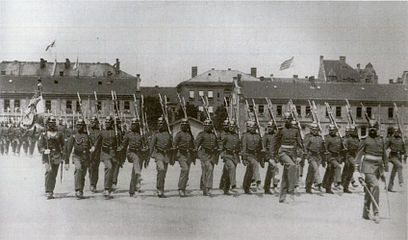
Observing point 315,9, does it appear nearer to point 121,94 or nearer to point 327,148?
point 327,148

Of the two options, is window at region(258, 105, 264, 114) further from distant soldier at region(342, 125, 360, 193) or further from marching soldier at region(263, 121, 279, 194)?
distant soldier at region(342, 125, 360, 193)

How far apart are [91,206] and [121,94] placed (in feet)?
15.7

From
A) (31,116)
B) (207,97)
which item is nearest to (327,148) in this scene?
(207,97)

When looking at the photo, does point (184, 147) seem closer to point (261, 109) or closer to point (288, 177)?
point (288, 177)

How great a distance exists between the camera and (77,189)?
10.0 m

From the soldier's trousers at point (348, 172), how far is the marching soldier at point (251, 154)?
1798 millimetres

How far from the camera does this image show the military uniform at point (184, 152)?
10336mm

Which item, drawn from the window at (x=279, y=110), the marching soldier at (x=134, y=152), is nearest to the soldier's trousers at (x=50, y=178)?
the marching soldier at (x=134, y=152)

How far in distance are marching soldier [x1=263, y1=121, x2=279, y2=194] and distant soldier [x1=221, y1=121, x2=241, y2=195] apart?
656 millimetres

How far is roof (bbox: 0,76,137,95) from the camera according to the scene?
12297 millimetres

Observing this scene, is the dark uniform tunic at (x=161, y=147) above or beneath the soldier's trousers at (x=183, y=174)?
above

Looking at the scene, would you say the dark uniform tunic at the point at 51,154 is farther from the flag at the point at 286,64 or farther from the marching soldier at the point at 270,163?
the flag at the point at 286,64

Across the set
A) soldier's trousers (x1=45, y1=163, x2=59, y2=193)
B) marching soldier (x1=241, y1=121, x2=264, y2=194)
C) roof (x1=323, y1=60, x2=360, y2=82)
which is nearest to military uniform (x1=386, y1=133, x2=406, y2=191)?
roof (x1=323, y1=60, x2=360, y2=82)

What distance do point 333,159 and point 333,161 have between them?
4 cm
